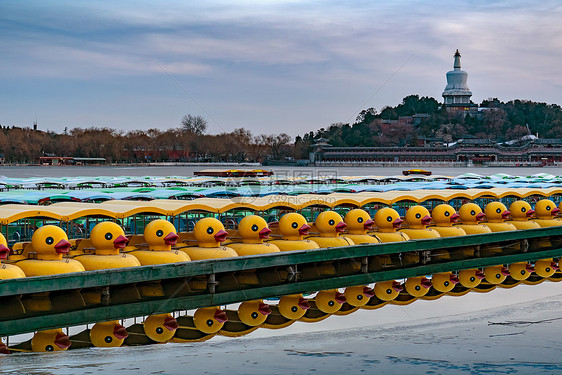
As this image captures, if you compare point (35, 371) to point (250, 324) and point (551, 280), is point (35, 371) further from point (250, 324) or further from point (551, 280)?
point (551, 280)

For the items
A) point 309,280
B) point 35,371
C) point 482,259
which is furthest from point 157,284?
point 482,259

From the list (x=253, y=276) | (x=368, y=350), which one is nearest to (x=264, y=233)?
(x=253, y=276)

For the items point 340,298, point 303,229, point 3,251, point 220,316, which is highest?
point 303,229

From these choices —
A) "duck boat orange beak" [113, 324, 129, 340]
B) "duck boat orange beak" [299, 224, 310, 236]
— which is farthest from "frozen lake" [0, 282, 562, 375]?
"duck boat orange beak" [299, 224, 310, 236]

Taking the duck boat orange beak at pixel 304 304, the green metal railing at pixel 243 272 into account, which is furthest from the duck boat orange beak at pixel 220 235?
the duck boat orange beak at pixel 304 304

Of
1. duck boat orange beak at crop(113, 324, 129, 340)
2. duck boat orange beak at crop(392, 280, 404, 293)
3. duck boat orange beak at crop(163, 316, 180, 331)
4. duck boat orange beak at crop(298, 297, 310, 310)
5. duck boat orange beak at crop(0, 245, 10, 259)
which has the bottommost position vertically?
duck boat orange beak at crop(113, 324, 129, 340)

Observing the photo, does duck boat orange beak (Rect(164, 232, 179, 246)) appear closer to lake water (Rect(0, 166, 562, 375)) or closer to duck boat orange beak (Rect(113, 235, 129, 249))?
duck boat orange beak (Rect(113, 235, 129, 249))

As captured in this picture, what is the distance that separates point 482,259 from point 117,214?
15421 mm

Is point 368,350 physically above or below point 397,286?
above

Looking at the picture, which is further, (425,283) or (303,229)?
(303,229)

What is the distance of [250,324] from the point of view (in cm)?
2211

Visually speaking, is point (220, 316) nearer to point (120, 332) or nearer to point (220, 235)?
point (120, 332)

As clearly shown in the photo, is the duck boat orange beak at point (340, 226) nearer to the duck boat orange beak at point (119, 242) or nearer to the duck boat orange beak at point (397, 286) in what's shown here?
the duck boat orange beak at point (397, 286)

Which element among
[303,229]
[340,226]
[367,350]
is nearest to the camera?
[367,350]
